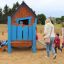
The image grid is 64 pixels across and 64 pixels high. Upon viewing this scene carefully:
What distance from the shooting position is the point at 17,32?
12.6 metres

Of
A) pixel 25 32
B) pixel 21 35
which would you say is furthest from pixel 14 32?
pixel 25 32

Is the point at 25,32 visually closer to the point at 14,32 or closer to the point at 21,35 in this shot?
the point at 21,35

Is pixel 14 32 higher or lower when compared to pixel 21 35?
higher

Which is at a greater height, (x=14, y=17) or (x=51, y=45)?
(x=14, y=17)

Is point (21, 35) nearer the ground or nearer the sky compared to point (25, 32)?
nearer the ground

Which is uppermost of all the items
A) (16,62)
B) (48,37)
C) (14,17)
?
(14,17)

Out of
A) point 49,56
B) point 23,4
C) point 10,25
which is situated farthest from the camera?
point 23,4

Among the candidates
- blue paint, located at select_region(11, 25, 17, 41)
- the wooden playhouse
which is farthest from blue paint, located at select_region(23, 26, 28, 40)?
blue paint, located at select_region(11, 25, 17, 41)

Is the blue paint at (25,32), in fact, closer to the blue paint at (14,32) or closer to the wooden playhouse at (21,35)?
the wooden playhouse at (21,35)

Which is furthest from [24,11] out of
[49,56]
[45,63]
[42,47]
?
[45,63]

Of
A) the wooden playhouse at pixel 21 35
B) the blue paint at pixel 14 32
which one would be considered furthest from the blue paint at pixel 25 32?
the blue paint at pixel 14 32

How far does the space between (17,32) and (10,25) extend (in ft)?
1.56

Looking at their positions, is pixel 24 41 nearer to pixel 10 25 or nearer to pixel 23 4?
pixel 10 25

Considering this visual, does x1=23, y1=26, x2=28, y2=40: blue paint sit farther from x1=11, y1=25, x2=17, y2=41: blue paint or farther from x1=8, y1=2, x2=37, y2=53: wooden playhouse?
x1=11, y1=25, x2=17, y2=41: blue paint
